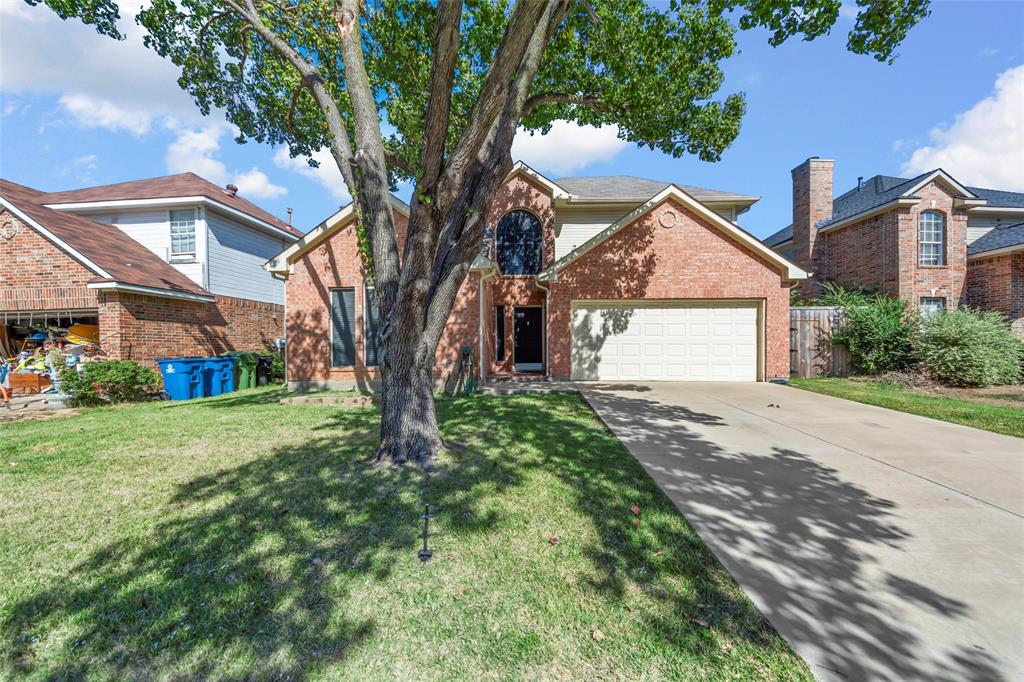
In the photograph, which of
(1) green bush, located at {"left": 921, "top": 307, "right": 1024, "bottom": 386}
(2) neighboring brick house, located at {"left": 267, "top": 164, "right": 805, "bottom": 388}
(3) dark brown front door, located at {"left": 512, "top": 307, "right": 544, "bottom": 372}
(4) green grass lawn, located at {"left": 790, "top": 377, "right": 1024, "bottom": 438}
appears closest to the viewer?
(4) green grass lawn, located at {"left": 790, "top": 377, "right": 1024, "bottom": 438}

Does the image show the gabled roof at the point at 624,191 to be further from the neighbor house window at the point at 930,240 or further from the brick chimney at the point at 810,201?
the neighbor house window at the point at 930,240

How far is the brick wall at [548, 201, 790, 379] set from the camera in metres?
11.8

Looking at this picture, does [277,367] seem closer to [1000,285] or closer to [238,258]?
[238,258]

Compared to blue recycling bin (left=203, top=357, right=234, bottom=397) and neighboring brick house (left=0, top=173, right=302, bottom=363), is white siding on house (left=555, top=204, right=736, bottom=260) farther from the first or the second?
neighboring brick house (left=0, top=173, right=302, bottom=363)

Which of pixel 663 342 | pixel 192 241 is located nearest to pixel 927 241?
pixel 663 342

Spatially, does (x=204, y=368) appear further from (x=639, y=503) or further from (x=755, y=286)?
(x=755, y=286)

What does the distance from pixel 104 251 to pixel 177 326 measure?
2918 mm

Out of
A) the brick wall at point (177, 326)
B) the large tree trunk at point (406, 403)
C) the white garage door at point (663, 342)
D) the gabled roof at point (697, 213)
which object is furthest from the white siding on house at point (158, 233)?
the large tree trunk at point (406, 403)

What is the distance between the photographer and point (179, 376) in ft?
34.2

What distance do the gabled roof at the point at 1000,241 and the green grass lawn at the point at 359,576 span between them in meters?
17.7

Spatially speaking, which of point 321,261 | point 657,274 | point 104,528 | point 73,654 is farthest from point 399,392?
point 657,274

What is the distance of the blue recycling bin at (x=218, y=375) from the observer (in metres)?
11.0

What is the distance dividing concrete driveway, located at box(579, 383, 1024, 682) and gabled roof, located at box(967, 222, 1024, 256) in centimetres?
1249

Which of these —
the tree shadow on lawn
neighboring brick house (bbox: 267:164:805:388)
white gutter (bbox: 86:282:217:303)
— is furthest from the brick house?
white gutter (bbox: 86:282:217:303)
